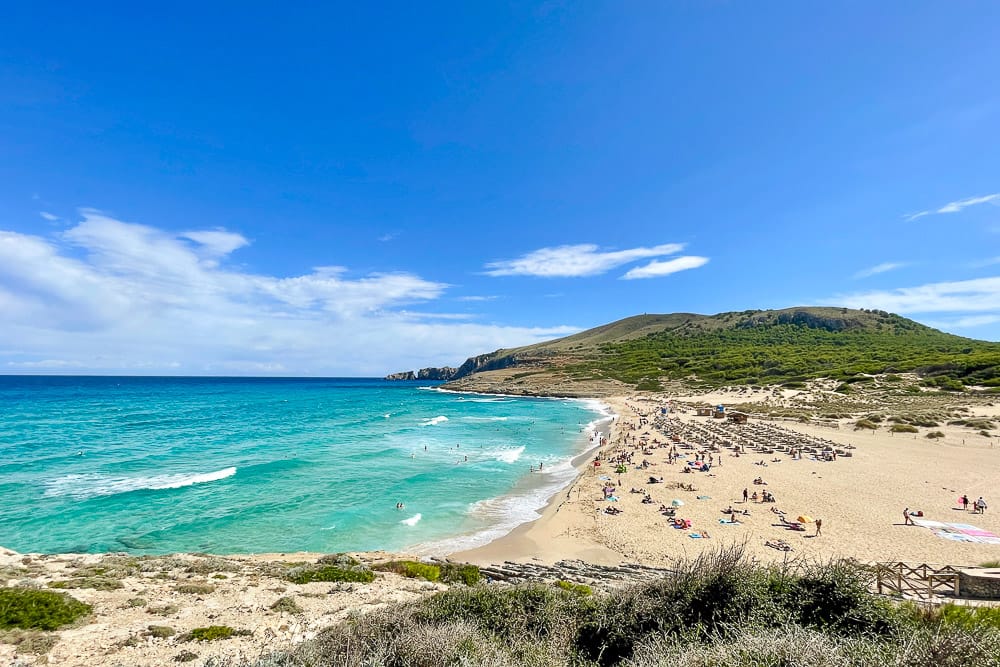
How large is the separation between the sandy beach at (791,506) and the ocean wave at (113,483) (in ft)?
66.1

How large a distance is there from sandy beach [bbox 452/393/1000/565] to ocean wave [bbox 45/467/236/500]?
20.2 meters

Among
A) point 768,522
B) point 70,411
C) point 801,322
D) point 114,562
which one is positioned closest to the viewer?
point 114,562

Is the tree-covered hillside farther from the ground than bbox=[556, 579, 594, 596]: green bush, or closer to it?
farther from the ground

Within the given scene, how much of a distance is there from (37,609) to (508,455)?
28.6m

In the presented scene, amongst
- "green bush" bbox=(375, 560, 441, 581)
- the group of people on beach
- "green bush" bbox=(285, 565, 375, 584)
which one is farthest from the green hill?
"green bush" bbox=(285, 565, 375, 584)

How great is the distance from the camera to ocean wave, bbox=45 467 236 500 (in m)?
23.9

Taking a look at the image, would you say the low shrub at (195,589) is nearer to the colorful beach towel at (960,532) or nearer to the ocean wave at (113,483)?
the ocean wave at (113,483)

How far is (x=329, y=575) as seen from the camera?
12.2m

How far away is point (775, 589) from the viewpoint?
6473 mm

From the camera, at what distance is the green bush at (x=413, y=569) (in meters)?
12.9

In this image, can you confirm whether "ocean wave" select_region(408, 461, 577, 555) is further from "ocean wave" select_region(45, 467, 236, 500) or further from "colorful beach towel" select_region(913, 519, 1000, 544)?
"ocean wave" select_region(45, 467, 236, 500)

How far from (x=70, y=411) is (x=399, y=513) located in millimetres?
72734

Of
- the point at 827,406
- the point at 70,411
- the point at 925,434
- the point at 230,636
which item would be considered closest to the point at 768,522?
the point at 230,636

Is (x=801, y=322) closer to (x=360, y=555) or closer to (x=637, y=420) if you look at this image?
(x=637, y=420)
